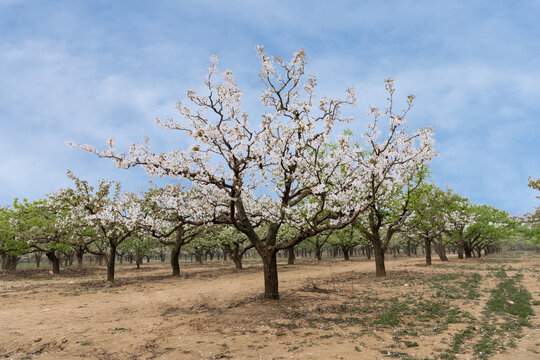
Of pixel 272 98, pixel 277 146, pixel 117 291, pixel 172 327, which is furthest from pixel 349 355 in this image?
pixel 117 291

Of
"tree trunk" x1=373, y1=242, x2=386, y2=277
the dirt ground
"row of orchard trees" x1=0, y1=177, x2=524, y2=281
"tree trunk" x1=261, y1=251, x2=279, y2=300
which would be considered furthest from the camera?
"tree trunk" x1=373, y1=242, x2=386, y2=277

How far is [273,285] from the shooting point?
16109 millimetres

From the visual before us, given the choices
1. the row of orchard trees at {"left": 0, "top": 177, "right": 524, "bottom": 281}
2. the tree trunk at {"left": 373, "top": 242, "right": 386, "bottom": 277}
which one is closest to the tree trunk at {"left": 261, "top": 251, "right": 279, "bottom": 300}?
the row of orchard trees at {"left": 0, "top": 177, "right": 524, "bottom": 281}

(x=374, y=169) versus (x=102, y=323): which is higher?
(x=374, y=169)

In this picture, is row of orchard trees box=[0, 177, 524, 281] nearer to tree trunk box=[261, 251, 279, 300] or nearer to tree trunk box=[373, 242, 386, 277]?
tree trunk box=[373, 242, 386, 277]

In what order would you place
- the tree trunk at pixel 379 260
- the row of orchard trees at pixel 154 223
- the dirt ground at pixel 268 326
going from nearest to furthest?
the dirt ground at pixel 268 326 < the row of orchard trees at pixel 154 223 < the tree trunk at pixel 379 260

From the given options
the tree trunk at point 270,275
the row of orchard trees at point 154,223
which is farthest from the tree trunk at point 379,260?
the tree trunk at point 270,275

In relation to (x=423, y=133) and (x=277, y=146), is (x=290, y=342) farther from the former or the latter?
(x=423, y=133)

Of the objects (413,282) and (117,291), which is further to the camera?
(117,291)

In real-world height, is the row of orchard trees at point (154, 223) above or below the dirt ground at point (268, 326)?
above

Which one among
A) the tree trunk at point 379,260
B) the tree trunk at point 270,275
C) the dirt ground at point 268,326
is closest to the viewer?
the dirt ground at point 268,326

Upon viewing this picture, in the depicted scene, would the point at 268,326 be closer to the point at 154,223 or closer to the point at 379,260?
the point at 154,223

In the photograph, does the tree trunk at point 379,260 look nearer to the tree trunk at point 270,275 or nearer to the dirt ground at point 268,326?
the dirt ground at point 268,326

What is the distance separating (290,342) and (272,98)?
11.6 meters
